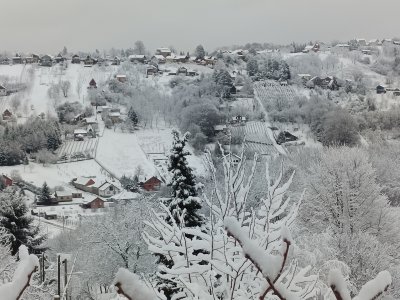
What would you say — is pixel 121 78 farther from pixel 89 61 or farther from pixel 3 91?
pixel 3 91

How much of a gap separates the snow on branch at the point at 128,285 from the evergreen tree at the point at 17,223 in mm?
17048

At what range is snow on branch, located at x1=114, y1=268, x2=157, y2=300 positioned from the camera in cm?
84

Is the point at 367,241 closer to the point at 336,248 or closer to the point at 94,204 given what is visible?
the point at 336,248

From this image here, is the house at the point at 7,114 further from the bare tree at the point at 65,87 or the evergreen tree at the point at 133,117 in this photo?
the evergreen tree at the point at 133,117

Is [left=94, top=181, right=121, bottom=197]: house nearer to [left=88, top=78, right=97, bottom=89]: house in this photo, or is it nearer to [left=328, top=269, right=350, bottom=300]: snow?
[left=88, top=78, right=97, bottom=89]: house

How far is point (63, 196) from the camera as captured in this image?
43.5 meters

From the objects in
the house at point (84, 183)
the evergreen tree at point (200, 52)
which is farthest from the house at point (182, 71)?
the house at point (84, 183)

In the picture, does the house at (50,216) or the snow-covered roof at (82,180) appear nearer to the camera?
the house at (50,216)

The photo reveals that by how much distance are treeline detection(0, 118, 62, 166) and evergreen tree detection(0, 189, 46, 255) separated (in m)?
36.7

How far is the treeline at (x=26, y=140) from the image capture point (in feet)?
174

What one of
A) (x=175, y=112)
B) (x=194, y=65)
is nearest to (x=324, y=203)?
(x=175, y=112)

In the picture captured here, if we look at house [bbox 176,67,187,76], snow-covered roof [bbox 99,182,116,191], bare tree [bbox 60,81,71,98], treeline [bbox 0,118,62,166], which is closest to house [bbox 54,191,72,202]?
snow-covered roof [bbox 99,182,116,191]

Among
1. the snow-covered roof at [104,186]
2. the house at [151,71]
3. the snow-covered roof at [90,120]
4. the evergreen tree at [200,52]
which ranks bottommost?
the snow-covered roof at [104,186]

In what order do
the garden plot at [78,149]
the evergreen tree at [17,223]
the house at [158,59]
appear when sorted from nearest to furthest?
the evergreen tree at [17,223] → the garden plot at [78,149] → the house at [158,59]
